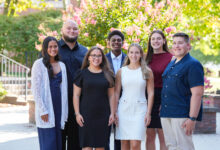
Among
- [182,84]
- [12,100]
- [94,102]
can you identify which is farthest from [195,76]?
[12,100]

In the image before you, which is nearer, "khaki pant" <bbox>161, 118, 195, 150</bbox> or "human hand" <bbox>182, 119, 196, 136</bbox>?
"human hand" <bbox>182, 119, 196, 136</bbox>

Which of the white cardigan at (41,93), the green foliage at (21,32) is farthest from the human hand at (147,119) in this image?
the green foliage at (21,32)

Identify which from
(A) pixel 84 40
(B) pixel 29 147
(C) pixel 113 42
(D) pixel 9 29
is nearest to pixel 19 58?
(D) pixel 9 29

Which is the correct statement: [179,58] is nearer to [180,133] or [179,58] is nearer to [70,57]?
[180,133]

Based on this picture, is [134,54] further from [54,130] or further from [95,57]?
[54,130]

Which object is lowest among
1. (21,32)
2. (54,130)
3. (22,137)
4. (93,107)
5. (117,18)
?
(22,137)

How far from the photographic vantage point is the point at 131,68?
5.26 meters

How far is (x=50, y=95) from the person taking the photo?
5000 millimetres

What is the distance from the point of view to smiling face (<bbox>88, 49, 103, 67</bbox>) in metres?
5.07

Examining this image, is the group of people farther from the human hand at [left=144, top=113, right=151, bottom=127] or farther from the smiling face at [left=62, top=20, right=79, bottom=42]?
the smiling face at [left=62, top=20, right=79, bottom=42]

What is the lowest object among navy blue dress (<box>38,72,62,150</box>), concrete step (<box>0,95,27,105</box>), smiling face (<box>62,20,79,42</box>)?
concrete step (<box>0,95,27,105</box>)

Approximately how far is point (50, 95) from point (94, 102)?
2.15 ft

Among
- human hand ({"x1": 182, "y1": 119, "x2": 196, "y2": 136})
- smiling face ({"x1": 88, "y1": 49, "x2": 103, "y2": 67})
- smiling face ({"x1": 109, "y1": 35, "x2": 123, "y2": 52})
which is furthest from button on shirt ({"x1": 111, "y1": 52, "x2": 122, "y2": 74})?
human hand ({"x1": 182, "y1": 119, "x2": 196, "y2": 136})

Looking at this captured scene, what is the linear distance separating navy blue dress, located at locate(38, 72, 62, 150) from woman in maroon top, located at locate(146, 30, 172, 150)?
146cm
